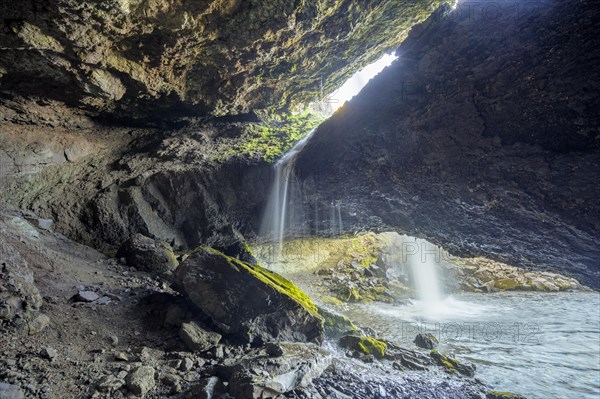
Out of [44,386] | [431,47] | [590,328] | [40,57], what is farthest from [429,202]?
[590,328]

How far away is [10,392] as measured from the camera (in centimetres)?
287

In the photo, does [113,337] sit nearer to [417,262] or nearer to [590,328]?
[590,328]

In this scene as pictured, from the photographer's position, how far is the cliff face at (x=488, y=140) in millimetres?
4422

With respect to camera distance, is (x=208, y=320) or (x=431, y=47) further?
(x=431, y=47)

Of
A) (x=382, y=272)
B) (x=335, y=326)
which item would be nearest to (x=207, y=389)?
(x=335, y=326)

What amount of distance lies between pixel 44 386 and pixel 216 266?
111 inches

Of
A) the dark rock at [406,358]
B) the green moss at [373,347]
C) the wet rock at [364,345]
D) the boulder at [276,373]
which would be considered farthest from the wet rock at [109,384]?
the dark rock at [406,358]

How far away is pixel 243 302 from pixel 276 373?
63.4 inches

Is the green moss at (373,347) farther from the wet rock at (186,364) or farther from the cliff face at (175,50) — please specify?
the cliff face at (175,50)

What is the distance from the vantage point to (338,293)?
624 inches

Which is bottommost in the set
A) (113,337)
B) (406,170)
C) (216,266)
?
(113,337)

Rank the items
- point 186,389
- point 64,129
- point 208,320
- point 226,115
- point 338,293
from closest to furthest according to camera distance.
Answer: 1. point 186,389
2. point 208,320
3. point 64,129
4. point 226,115
5. point 338,293

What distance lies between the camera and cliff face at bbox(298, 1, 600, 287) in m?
4.42

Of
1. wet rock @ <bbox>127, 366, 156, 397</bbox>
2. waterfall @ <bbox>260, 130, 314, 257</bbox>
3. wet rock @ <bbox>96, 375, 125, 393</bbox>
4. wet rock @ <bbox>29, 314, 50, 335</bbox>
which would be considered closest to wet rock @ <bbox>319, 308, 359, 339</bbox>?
waterfall @ <bbox>260, 130, 314, 257</bbox>
